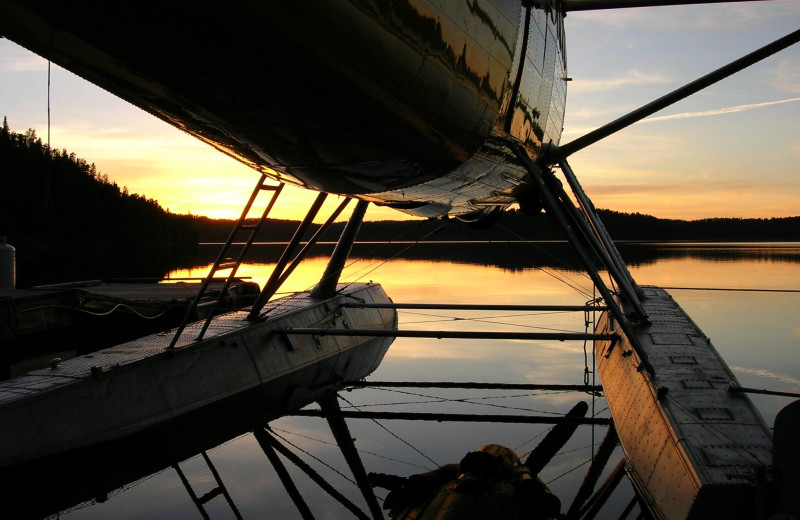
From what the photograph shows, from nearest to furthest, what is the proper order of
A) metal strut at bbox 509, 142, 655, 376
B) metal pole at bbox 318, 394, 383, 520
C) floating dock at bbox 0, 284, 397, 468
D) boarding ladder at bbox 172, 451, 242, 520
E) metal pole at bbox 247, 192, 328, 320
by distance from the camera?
floating dock at bbox 0, 284, 397, 468 → metal strut at bbox 509, 142, 655, 376 → boarding ladder at bbox 172, 451, 242, 520 → metal pole at bbox 318, 394, 383, 520 → metal pole at bbox 247, 192, 328, 320

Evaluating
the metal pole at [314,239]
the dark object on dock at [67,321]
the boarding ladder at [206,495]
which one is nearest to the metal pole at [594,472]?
the boarding ladder at [206,495]

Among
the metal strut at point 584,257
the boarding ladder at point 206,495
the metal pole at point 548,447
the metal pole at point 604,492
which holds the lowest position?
the metal pole at point 604,492

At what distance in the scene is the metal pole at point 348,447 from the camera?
24.9ft

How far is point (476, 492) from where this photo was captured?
19.8 feet

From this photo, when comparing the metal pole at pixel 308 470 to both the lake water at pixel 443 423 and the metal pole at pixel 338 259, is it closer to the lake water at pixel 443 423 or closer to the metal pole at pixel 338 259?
the lake water at pixel 443 423

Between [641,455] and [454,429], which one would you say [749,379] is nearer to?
[454,429]

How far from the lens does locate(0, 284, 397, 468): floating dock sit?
6121 millimetres

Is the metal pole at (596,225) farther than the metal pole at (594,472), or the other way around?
the metal pole at (596,225)

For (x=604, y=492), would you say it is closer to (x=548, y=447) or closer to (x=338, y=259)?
(x=548, y=447)

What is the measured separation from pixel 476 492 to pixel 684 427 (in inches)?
72.1

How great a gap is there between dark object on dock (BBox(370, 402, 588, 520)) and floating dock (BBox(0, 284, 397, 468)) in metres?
2.27

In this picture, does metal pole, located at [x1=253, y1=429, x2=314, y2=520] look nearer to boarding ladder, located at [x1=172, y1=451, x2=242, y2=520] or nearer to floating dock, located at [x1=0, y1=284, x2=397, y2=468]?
floating dock, located at [x1=0, y1=284, x2=397, y2=468]

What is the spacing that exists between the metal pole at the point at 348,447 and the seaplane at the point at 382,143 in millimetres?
337

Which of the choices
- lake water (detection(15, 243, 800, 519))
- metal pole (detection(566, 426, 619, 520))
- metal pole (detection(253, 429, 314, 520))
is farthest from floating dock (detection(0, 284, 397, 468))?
metal pole (detection(566, 426, 619, 520))
